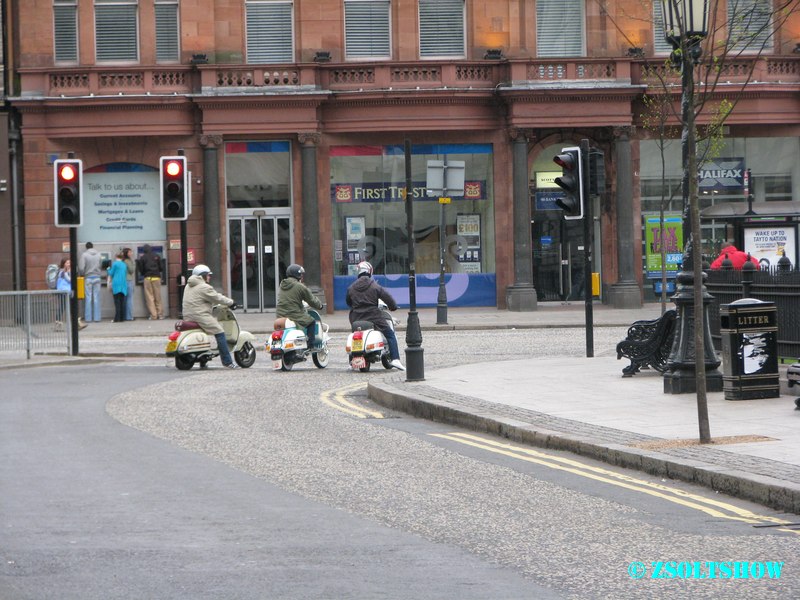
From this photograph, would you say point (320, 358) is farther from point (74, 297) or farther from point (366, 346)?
point (74, 297)

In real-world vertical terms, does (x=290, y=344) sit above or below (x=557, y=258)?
below

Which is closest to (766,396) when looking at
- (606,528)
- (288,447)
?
(288,447)

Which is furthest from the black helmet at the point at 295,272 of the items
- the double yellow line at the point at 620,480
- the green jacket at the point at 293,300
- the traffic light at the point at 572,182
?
the double yellow line at the point at 620,480

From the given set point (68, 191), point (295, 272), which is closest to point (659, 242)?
point (295, 272)

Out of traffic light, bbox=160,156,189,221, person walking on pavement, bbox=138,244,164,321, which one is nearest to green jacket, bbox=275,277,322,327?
traffic light, bbox=160,156,189,221

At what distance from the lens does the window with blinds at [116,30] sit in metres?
35.9

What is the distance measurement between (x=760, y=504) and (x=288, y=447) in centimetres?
477

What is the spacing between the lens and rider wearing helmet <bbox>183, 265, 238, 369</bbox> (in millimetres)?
21953

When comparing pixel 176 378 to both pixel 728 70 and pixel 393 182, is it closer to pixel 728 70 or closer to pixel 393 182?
pixel 393 182

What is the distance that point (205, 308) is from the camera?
22.0 metres

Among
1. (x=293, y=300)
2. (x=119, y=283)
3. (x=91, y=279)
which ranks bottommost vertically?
(x=293, y=300)

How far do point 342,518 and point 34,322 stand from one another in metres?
16.2

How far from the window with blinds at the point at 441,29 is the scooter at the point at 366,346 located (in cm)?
1689

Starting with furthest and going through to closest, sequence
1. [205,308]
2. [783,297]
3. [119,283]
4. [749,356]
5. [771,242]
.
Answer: [119,283] → [771,242] → [205,308] → [783,297] → [749,356]
